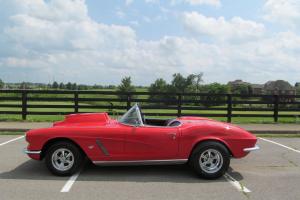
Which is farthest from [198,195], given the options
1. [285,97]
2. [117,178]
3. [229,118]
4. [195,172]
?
[285,97]

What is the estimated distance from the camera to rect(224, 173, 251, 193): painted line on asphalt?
6.27 meters

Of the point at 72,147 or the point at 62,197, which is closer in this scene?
the point at 62,197

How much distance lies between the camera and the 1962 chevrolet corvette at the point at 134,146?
6.93 m

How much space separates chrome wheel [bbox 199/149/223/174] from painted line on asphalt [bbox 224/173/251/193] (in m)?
0.30

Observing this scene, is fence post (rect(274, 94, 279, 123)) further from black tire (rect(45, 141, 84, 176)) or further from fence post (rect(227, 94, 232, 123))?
black tire (rect(45, 141, 84, 176))

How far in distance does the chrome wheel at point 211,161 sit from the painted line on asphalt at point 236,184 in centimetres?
30

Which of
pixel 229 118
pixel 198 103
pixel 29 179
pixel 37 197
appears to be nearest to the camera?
pixel 37 197

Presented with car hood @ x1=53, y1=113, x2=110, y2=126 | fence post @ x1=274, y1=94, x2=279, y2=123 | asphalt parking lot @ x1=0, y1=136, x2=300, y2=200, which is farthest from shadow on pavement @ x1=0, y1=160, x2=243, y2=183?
fence post @ x1=274, y1=94, x2=279, y2=123

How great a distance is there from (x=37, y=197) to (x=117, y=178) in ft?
5.22

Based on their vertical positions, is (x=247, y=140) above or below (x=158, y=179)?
above

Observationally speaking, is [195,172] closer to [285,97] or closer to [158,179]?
[158,179]

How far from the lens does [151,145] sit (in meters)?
6.95

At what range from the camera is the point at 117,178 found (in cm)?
691

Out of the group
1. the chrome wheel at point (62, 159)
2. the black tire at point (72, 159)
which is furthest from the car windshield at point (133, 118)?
the chrome wheel at point (62, 159)
